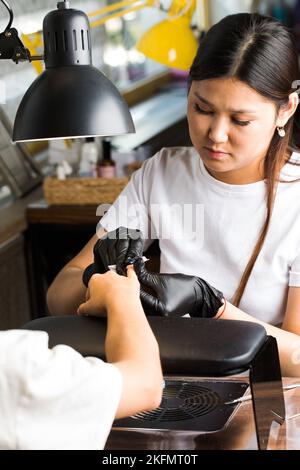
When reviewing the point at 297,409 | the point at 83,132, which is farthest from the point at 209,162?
the point at 297,409

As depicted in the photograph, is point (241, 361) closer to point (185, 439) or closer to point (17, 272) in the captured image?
point (185, 439)

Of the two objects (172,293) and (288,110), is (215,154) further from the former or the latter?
(172,293)

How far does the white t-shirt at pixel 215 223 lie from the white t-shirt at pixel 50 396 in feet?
2.93

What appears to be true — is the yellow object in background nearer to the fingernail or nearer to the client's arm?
the fingernail

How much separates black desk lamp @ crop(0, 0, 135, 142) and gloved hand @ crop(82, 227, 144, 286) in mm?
263

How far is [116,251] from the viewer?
1637mm

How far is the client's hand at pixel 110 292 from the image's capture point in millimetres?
1327

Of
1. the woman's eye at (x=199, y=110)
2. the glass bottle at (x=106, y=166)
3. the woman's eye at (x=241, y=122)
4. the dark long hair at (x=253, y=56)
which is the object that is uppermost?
the dark long hair at (x=253, y=56)

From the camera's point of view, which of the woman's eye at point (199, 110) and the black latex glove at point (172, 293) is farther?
the woman's eye at point (199, 110)

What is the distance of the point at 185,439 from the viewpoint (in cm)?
131

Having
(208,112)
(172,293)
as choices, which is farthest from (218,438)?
(208,112)

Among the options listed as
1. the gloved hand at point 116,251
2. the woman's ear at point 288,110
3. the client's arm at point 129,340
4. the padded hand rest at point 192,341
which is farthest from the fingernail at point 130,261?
the woman's ear at point 288,110

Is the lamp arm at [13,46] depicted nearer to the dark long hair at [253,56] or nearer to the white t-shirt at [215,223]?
the dark long hair at [253,56]

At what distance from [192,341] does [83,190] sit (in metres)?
1.67
